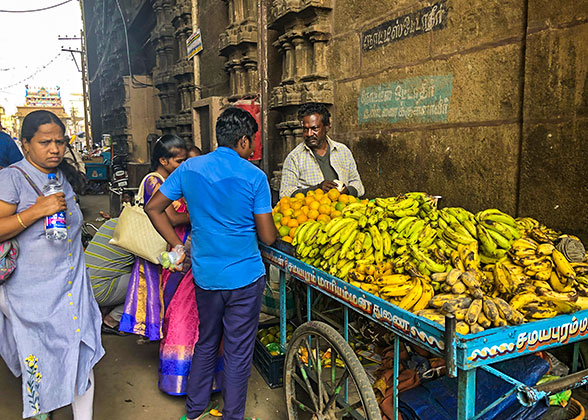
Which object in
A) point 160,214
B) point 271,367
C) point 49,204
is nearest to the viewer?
point 49,204

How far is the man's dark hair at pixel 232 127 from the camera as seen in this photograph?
2.55m

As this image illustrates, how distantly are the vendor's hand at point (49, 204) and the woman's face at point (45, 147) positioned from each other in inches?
8.2

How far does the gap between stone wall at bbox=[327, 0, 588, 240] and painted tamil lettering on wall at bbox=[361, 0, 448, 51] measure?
0.01m

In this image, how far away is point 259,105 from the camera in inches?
246

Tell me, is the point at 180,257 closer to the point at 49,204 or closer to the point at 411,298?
the point at 49,204

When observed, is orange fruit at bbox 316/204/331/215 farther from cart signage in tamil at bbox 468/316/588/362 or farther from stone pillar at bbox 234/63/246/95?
stone pillar at bbox 234/63/246/95

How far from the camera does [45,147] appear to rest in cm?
228

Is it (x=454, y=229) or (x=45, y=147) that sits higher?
(x=45, y=147)

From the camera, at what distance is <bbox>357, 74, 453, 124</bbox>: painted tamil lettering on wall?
154 inches

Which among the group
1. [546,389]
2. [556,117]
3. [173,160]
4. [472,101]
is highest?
[472,101]

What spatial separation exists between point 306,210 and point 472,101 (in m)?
1.69

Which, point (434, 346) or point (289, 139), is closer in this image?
point (434, 346)

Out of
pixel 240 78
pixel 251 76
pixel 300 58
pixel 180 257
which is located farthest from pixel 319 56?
pixel 180 257

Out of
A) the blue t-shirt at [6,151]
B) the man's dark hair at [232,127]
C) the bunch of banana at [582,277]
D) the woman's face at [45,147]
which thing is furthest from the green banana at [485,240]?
the blue t-shirt at [6,151]
